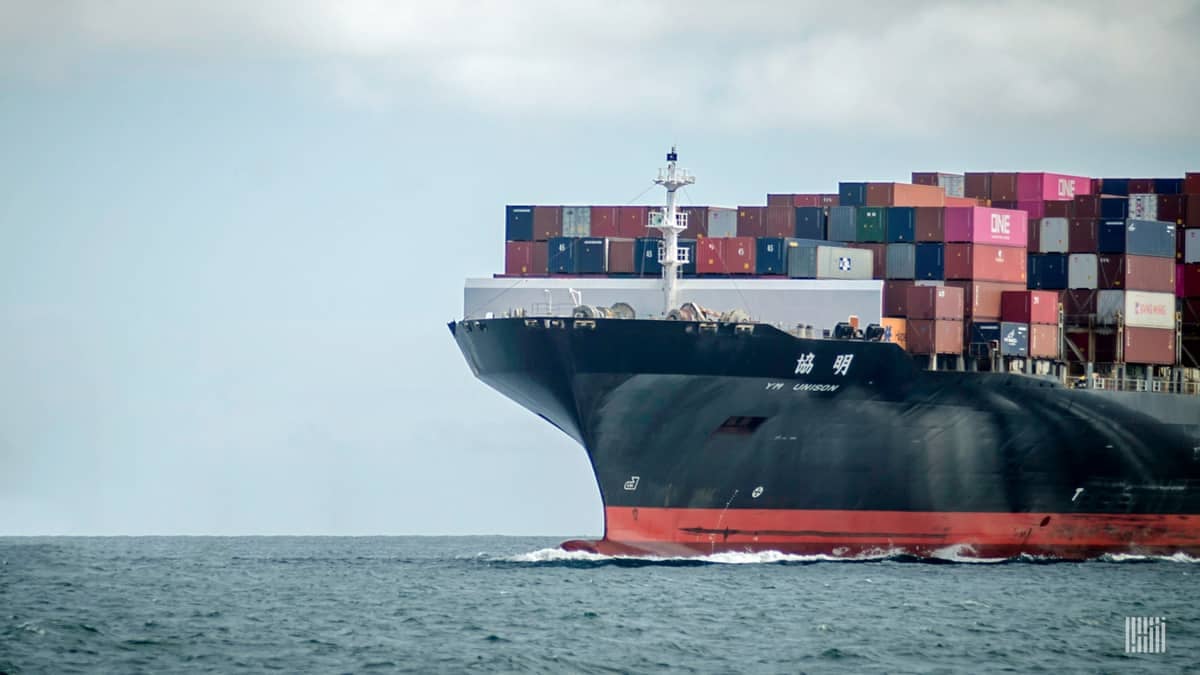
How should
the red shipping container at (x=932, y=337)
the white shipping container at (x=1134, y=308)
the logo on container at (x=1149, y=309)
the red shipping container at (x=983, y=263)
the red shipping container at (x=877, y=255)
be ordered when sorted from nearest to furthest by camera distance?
1. the red shipping container at (x=932, y=337)
2. the red shipping container at (x=983, y=263)
3. the red shipping container at (x=877, y=255)
4. the white shipping container at (x=1134, y=308)
5. the logo on container at (x=1149, y=309)

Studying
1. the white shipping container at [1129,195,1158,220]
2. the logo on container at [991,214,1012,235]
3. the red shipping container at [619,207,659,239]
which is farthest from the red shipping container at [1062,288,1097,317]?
the red shipping container at [619,207,659,239]

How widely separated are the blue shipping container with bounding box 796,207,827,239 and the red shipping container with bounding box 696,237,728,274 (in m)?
3.46

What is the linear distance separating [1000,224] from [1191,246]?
8780 mm

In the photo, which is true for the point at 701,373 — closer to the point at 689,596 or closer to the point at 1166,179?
the point at 689,596

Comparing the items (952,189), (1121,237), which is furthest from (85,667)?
(952,189)

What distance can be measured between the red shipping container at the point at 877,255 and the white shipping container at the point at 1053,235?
6.22 meters

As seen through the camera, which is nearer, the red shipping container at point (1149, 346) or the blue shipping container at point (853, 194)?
the red shipping container at point (1149, 346)

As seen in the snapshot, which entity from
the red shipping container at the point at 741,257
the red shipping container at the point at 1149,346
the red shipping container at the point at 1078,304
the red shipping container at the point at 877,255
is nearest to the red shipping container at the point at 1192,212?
the red shipping container at the point at 1149,346

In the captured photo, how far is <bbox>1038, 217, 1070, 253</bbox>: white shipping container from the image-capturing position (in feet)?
183

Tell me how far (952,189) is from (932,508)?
1654 centimetres

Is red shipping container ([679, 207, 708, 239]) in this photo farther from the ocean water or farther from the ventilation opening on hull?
the ocean water

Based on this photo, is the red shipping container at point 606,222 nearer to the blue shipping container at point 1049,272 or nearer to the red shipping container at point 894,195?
the red shipping container at point 894,195

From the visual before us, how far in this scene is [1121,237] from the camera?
181 feet

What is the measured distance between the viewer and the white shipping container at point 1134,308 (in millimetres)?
54500
